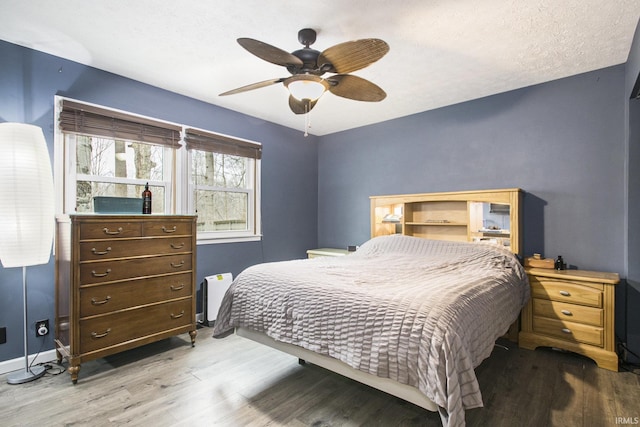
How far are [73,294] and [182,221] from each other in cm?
95

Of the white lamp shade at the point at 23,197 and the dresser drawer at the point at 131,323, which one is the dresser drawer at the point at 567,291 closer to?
the dresser drawer at the point at 131,323

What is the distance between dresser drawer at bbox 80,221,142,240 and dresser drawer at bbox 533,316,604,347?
3.52m

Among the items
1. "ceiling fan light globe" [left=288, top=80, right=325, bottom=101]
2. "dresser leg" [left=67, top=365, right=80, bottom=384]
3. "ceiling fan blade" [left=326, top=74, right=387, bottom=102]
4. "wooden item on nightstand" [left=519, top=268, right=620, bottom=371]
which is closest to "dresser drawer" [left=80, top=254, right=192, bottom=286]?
"dresser leg" [left=67, top=365, right=80, bottom=384]

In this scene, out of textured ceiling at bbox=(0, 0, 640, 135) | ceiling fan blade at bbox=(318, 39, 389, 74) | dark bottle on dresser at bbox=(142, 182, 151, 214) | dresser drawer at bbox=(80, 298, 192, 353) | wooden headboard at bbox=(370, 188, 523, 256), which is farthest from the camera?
wooden headboard at bbox=(370, 188, 523, 256)

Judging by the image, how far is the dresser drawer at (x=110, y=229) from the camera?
2340 millimetres

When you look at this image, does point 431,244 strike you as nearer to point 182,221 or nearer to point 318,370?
point 318,370

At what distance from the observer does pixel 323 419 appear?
1878 millimetres

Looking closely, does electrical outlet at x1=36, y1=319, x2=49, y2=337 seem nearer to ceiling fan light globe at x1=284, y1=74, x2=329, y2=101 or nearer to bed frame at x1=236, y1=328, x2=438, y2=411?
bed frame at x1=236, y1=328, x2=438, y2=411

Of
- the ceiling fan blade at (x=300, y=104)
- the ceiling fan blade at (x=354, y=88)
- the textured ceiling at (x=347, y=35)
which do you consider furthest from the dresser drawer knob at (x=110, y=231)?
the ceiling fan blade at (x=354, y=88)

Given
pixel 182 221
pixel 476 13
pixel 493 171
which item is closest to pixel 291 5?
pixel 476 13

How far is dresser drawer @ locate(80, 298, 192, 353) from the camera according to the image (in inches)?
92.4

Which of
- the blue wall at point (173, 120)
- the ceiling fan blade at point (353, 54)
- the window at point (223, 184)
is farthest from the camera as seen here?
the window at point (223, 184)

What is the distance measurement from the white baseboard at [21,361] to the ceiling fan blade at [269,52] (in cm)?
285

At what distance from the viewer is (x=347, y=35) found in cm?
232
